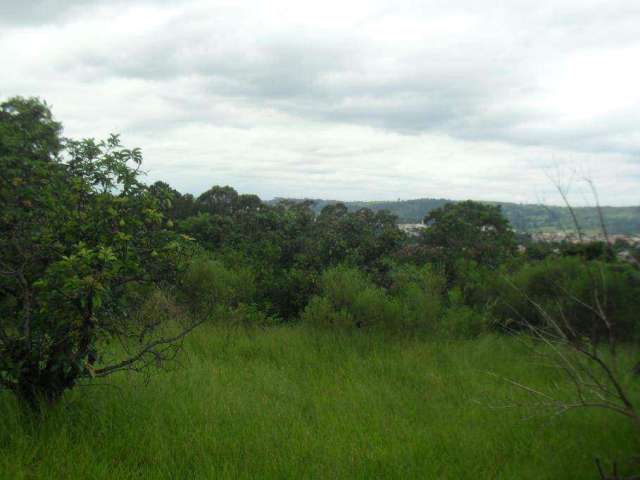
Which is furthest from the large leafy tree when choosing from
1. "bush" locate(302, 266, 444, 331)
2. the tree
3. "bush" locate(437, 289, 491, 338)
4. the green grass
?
the tree

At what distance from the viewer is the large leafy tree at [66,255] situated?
4.16m

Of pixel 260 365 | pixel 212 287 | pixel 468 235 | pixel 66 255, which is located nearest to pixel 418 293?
pixel 260 365

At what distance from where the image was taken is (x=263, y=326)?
27.5ft

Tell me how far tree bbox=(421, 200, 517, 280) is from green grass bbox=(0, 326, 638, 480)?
14.3 ft

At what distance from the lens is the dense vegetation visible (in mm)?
3963

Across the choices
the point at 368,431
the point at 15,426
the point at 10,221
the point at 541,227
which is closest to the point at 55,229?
the point at 10,221

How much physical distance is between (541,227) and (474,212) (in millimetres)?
7643

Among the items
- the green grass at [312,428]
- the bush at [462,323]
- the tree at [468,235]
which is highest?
the tree at [468,235]

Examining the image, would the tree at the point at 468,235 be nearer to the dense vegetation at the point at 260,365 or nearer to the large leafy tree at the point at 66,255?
the dense vegetation at the point at 260,365

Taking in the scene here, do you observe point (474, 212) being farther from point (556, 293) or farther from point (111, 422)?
point (111, 422)

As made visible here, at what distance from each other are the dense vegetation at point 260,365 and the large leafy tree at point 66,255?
0.02 meters

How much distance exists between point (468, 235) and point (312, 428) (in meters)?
7.70

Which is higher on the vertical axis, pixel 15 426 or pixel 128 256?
pixel 128 256

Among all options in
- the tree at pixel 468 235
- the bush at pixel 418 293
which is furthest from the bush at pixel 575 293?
the tree at pixel 468 235
